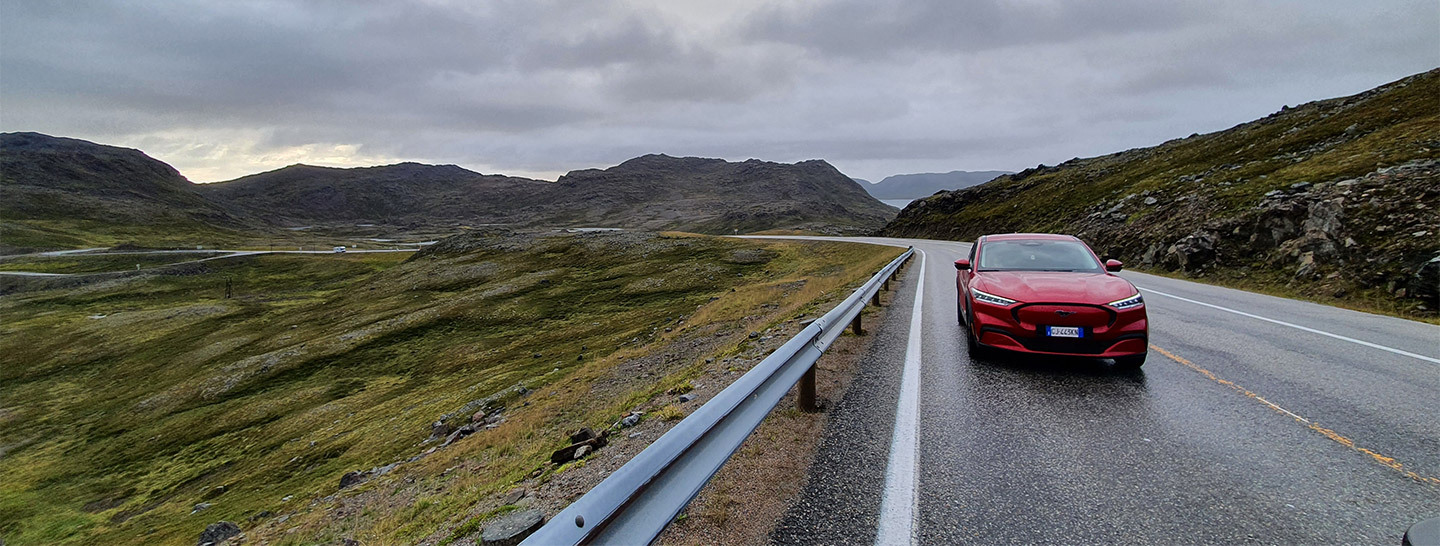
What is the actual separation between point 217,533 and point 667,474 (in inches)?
425

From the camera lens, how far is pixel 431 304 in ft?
109

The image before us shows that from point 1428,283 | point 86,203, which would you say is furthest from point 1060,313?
point 86,203

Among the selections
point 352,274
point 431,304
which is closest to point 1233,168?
point 431,304

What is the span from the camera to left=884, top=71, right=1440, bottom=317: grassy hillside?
1379 centimetres

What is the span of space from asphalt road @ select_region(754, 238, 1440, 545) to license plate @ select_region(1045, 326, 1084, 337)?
0.52 m

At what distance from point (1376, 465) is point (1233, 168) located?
126 feet

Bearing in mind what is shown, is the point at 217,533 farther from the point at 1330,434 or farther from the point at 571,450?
the point at 1330,434

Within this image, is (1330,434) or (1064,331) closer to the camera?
(1330,434)

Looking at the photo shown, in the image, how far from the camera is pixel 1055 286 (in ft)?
21.3

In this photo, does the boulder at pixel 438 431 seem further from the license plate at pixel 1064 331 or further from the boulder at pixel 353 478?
the license plate at pixel 1064 331

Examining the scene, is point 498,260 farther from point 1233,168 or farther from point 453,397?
point 1233,168

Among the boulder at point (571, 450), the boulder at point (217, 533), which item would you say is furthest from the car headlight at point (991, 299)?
the boulder at point (217, 533)

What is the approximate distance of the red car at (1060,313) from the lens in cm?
588

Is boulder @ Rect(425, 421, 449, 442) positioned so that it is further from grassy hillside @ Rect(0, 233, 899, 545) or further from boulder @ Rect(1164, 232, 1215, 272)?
boulder @ Rect(1164, 232, 1215, 272)
